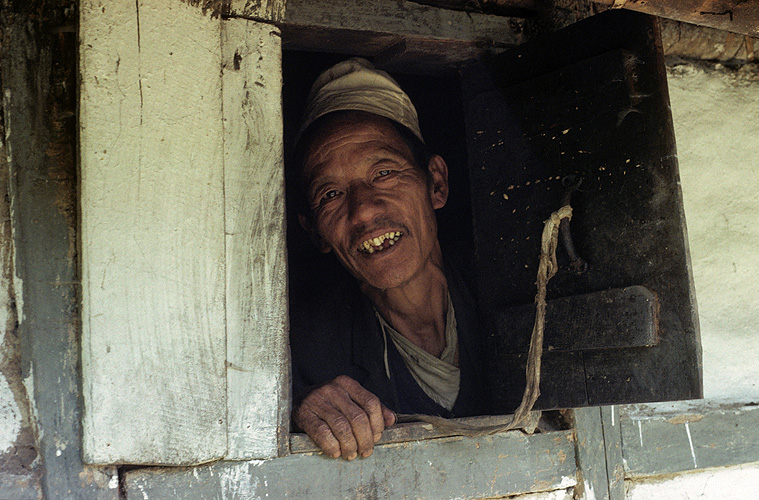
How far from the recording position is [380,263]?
253 centimetres

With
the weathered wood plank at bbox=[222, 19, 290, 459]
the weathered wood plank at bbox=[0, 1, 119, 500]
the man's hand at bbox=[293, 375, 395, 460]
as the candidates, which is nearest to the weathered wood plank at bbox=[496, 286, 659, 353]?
the man's hand at bbox=[293, 375, 395, 460]

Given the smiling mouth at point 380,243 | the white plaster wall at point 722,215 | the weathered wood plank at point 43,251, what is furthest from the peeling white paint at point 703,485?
the weathered wood plank at point 43,251

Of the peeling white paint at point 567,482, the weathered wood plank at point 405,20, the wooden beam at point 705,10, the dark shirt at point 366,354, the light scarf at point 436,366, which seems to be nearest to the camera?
the wooden beam at point 705,10

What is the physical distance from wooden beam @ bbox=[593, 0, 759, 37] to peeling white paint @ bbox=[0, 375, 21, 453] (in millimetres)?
1559

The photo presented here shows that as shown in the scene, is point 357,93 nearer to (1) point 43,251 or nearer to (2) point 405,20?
(2) point 405,20

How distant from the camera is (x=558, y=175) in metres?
2.06

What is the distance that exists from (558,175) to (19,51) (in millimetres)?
1415

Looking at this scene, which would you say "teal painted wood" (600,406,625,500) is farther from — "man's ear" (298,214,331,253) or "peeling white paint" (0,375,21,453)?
"peeling white paint" (0,375,21,453)

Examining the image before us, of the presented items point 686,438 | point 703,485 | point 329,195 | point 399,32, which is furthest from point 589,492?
point 399,32

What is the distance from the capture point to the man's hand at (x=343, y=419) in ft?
5.93

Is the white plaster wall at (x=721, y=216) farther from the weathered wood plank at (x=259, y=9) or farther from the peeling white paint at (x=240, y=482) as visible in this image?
the peeling white paint at (x=240, y=482)

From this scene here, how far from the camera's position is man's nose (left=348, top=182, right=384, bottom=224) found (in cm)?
253

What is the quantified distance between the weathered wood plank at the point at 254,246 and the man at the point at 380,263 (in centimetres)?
56

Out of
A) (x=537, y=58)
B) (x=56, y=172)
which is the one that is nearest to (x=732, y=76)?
(x=537, y=58)
